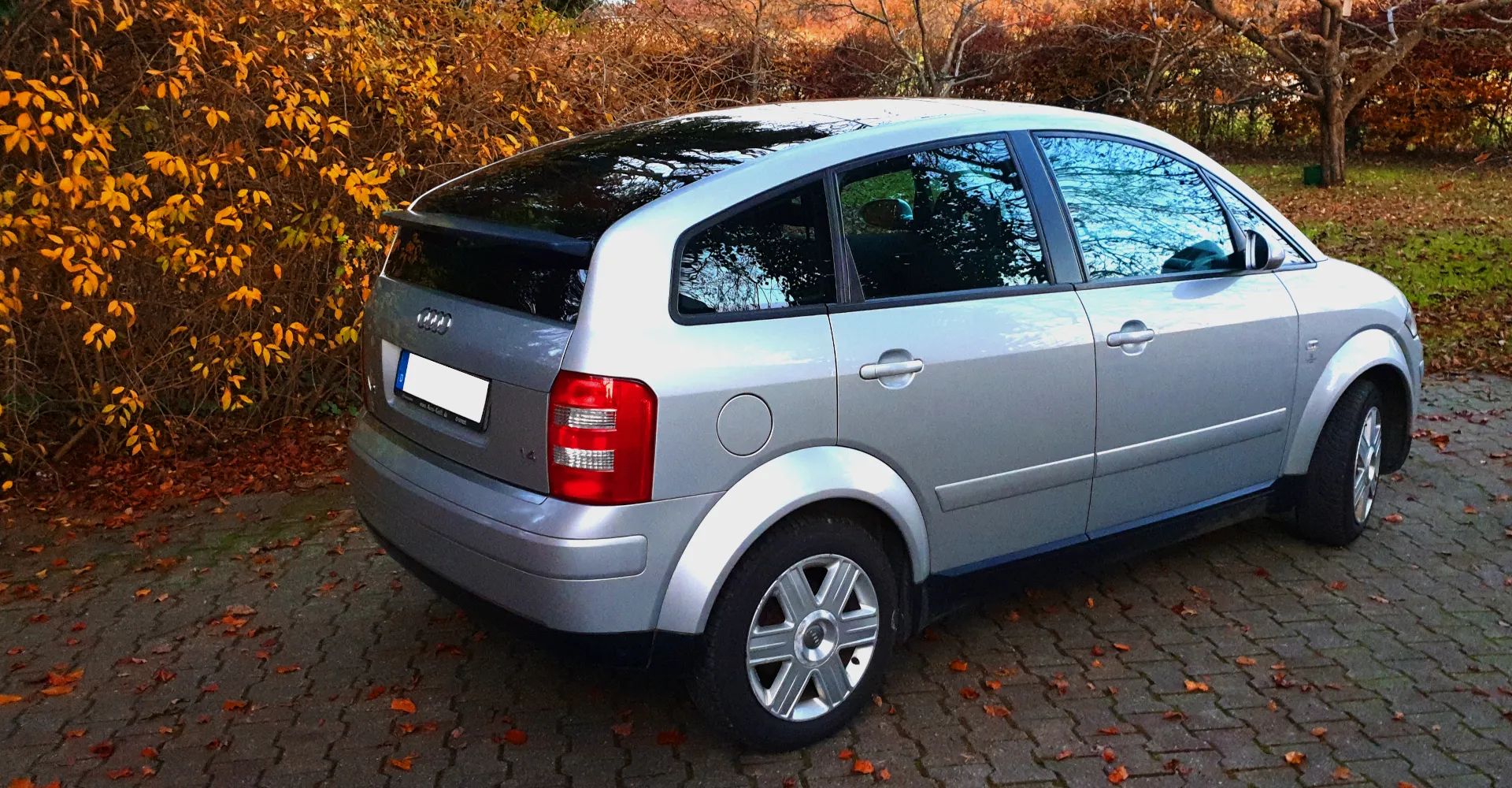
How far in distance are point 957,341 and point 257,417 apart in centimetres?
454

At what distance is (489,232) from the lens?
3.32 m

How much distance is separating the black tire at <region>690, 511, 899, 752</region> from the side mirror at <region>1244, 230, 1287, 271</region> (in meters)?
1.82

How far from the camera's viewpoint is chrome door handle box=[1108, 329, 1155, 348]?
12.7 feet

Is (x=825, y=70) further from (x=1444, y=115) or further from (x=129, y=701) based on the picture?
(x=129, y=701)

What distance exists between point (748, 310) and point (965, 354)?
2.32ft


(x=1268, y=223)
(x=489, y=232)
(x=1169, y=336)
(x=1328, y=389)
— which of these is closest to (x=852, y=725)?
(x=1169, y=336)

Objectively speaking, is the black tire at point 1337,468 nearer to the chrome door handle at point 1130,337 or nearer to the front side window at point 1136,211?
the front side window at point 1136,211

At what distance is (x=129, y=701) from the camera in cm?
381

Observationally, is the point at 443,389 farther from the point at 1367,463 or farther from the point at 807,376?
the point at 1367,463

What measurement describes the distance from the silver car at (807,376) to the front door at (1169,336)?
0.01 meters

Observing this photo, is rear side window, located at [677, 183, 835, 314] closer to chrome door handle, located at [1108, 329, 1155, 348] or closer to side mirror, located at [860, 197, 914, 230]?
side mirror, located at [860, 197, 914, 230]

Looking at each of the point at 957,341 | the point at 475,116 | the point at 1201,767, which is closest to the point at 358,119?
the point at 475,116

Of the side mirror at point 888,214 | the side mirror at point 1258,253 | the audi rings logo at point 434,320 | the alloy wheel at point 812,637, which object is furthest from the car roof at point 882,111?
the alloy wheel at point 812,637

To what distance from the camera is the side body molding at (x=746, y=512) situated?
310 centimetres
